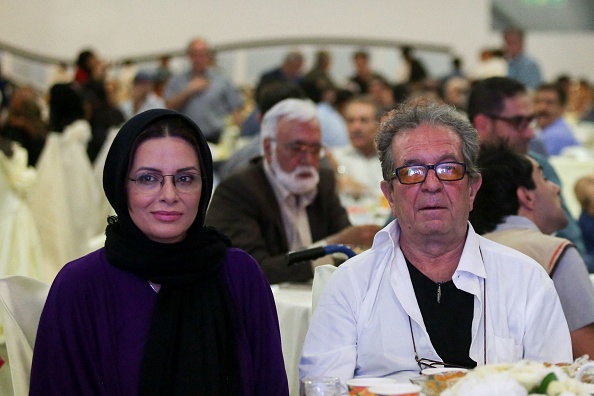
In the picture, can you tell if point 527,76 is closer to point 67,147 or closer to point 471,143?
point 67,147

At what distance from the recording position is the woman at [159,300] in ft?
7.29

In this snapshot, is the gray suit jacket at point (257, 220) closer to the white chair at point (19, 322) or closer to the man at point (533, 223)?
Answer: the man at point (533, 223)

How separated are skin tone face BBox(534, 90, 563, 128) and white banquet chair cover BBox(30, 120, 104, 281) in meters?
4.59

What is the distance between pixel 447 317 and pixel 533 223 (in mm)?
779

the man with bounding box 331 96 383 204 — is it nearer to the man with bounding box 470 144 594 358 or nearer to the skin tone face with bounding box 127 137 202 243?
the man with bounding box 470 144 594 358

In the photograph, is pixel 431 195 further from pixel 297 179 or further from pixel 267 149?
pixel 267 149

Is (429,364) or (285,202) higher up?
(285,202)

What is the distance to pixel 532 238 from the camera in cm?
297

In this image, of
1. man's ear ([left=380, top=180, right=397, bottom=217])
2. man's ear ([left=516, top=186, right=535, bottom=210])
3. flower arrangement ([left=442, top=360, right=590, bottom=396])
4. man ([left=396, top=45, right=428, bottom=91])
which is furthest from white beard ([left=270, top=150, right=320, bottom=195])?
man ([left=396, top=45, right=428, bottom=91])

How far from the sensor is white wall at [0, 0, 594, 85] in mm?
15734

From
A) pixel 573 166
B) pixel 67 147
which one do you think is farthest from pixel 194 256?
pixel 573 166

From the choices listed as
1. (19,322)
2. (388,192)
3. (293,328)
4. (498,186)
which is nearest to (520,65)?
(498,186)

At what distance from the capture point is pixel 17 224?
525cm

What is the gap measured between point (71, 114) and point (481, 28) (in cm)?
1118
